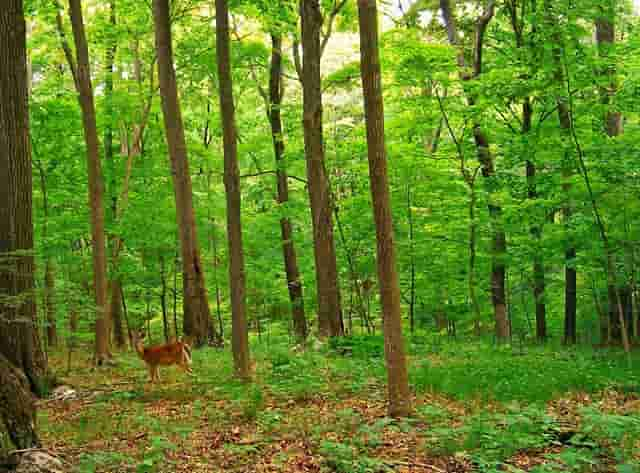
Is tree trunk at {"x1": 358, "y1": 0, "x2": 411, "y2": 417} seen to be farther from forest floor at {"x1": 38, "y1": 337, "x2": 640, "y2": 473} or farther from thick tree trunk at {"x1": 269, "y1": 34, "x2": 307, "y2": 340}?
thick tree trunk at {"x1": 269, "y1": 34, "x2": 307, "y2": 340}

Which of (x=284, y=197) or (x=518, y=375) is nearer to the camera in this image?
(x=518, y=375)

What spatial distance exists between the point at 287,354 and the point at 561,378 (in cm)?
433

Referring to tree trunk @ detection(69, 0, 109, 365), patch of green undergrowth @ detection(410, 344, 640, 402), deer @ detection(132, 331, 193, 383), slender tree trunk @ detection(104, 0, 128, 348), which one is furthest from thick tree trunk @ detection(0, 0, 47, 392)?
slender tree trunk @ detection(104, 0, 128, 348)

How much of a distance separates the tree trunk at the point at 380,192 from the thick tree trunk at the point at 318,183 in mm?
5629

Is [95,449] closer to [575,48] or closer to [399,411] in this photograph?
[399,411]

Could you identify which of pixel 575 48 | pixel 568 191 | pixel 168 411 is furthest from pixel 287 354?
pixel 575 48

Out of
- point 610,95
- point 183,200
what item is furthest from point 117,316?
point 610,95

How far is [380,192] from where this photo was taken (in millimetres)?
6227

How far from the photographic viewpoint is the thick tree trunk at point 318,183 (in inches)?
472

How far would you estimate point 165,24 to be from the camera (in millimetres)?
12828

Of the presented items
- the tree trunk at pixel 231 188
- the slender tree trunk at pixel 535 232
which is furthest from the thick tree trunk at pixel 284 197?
the tree trunk at pixel 231 188

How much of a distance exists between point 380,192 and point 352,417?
8.26ft

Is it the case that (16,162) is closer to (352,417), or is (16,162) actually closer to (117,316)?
(352,417)

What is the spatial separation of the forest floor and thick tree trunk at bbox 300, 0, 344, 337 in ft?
3.83
